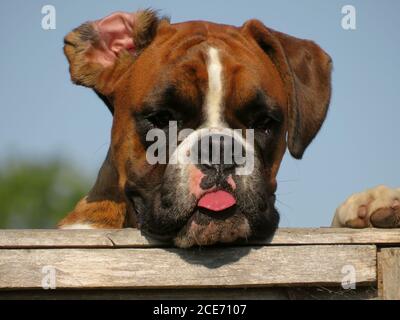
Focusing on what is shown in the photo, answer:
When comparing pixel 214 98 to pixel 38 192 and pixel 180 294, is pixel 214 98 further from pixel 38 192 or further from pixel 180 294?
pixel 38 192

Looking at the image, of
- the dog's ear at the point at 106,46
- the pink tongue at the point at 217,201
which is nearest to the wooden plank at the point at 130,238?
the pink tongue at the point at 217,201

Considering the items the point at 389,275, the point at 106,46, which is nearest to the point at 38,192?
the point at 106,46

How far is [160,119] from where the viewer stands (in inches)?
182

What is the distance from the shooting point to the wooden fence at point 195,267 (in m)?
3.94

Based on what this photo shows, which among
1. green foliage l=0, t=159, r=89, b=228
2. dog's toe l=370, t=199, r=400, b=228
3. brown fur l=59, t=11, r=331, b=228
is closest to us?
dog's toe l=370, t=199, r=400, b=228

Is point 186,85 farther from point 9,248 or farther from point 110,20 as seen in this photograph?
point 9,248

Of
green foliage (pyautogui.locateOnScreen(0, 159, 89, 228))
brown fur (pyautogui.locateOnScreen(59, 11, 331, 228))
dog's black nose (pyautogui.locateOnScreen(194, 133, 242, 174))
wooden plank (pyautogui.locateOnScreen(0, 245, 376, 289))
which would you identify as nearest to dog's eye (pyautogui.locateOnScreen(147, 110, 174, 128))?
brown fur (pyautogui.locateOnScreen(59, 11, 331, 228))

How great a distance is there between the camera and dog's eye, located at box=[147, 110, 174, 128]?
4.59 m

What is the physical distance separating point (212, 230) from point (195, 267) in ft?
0.64

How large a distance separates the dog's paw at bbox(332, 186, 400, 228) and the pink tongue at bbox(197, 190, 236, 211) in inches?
33.5

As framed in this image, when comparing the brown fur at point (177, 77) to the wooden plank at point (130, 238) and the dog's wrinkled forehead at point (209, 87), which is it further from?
the wooden plank at point (130, 238)

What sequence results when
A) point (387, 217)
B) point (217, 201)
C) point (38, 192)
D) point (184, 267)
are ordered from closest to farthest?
point (184, 267) < point (217, 201) < point (387, 217) < point (38, 192)

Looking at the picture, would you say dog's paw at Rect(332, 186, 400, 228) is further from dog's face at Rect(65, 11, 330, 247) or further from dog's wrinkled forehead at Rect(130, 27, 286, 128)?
dog's wrinkled forehead at Rect(130, 27, 286, 128)

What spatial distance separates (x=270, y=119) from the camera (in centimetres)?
478
